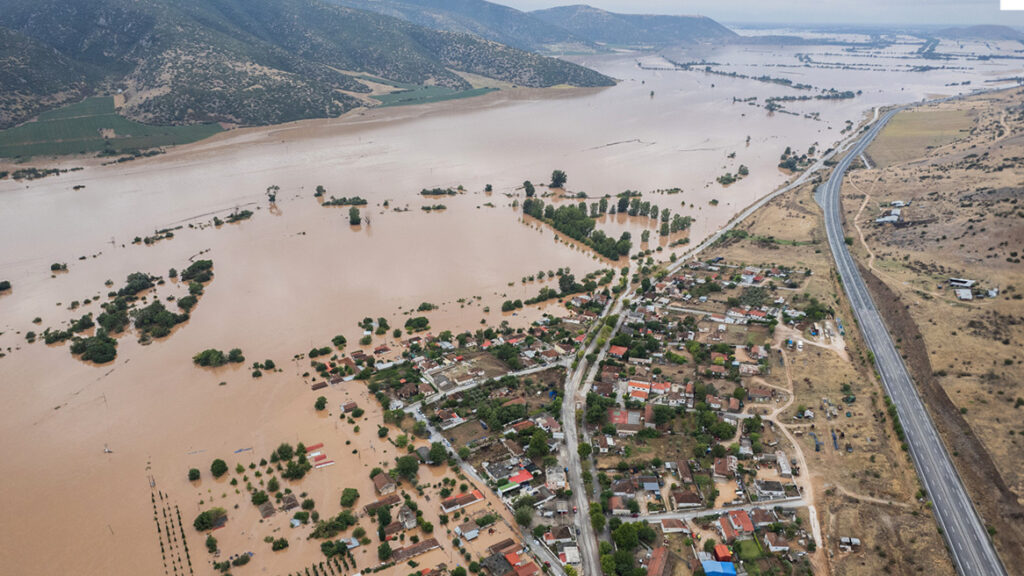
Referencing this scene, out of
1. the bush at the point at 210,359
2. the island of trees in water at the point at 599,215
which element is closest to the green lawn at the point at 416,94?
the island of trees in water at the point at 599,215

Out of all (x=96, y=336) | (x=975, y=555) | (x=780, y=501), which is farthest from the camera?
(x=96, y=336)

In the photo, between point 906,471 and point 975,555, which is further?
point 906,471

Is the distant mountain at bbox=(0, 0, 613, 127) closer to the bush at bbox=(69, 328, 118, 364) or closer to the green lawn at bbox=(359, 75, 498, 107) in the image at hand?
the green lawn at bbox=(359, 75, 498, 107)

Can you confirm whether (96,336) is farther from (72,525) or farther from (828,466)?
(828,466)

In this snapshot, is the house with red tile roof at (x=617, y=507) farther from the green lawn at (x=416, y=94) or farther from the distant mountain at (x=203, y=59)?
the green lawn at (x=416, y=94)

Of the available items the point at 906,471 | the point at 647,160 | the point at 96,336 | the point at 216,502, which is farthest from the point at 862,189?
the point at 96,336

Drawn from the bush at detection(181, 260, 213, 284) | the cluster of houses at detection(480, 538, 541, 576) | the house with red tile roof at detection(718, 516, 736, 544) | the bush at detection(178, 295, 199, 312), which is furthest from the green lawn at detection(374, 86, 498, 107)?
the house with red tile roof at detection(718, 516, 736, 544)
